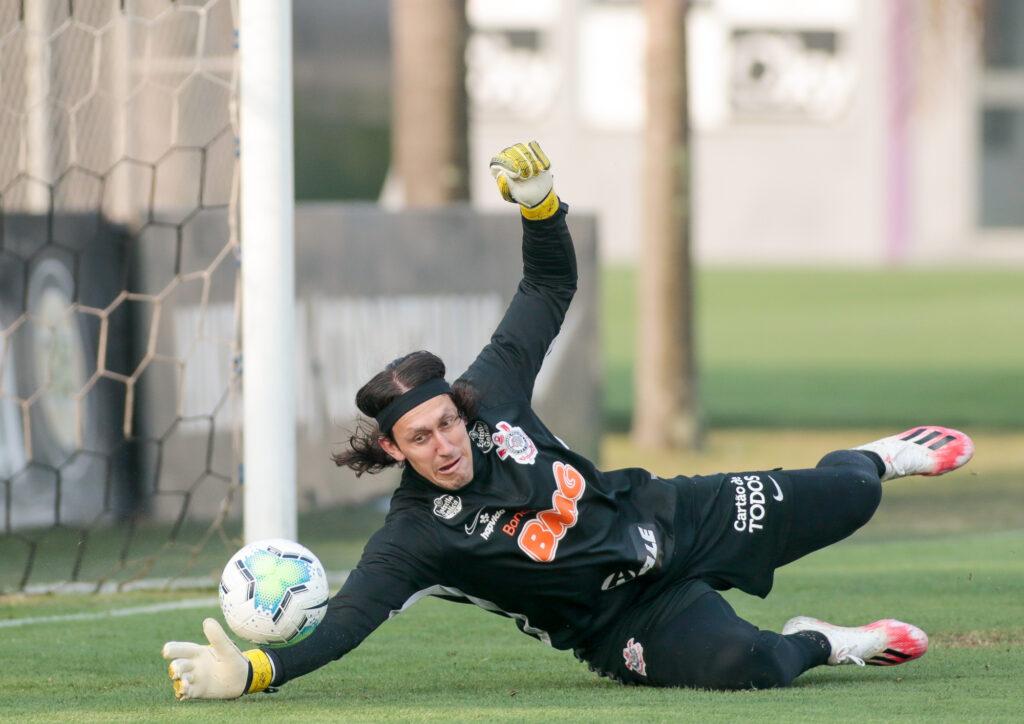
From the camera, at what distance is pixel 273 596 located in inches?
196

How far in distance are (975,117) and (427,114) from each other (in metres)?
28.4

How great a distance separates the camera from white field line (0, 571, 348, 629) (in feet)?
22.5

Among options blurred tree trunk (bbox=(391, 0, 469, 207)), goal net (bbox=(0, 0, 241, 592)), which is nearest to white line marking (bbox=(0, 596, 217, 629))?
goal net (bbox=(0, 0, 241, 592))

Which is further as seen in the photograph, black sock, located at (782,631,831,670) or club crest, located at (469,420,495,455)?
black sock, located at (782,631,831,670)

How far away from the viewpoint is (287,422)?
23.9 ft

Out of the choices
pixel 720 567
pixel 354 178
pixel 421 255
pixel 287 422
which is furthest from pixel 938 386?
pixel 720 567

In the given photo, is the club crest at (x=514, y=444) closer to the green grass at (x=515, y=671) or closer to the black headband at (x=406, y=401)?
the black headband at (x=406, y=401)

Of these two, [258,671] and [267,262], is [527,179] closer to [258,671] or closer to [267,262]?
[258,671]

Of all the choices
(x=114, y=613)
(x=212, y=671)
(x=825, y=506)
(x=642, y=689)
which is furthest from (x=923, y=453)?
(x=114, y=613)

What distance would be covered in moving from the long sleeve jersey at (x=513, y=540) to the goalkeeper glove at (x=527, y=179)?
0.43 metres

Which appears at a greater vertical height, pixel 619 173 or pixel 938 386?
pixel 619 173

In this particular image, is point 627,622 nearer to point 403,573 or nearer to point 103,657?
point 403,573

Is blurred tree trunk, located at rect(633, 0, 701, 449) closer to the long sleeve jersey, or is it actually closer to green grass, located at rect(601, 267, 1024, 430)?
green grass, located at rect(601, 267, 1024, 430)

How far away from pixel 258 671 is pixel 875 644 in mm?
1928
